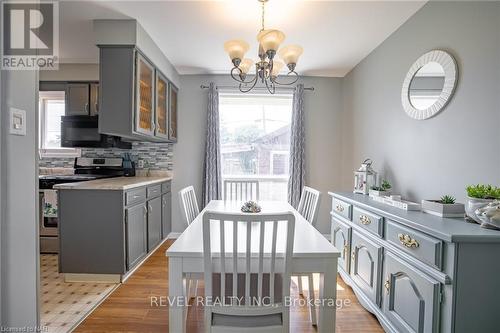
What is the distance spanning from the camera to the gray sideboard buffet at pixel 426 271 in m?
1.19

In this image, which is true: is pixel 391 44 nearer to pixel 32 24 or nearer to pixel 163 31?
pixel 163 31

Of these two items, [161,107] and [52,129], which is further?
[52,129]

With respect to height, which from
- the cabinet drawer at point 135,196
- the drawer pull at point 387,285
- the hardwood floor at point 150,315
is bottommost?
the hardwood floor at point 150,315

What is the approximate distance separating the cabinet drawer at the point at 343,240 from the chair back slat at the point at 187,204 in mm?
1380

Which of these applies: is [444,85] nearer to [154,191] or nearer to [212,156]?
[212,156]

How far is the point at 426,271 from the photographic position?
137 cm

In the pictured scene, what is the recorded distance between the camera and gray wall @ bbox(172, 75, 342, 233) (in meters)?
3.88

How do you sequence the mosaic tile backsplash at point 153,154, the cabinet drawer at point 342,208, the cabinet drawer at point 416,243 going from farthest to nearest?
the mosaic tile backsplash at point 153,154 → the cabinet drawer at point 342,208 → the cabinet drawer at point 416,243

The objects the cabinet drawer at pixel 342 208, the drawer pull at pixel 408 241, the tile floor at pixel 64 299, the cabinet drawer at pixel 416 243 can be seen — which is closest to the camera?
the cabinet drawer at pixel 416 243

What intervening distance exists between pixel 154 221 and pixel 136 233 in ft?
1.67

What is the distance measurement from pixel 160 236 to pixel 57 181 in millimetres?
1375

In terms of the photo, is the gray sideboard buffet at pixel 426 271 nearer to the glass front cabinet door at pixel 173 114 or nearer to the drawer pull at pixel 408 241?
the drawer pull at pixel 408 241

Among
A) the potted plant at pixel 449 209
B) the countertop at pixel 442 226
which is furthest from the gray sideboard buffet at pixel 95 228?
the potted plant at pixel 449 209

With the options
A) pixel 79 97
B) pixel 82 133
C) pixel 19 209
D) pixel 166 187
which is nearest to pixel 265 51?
pixel 19 209
